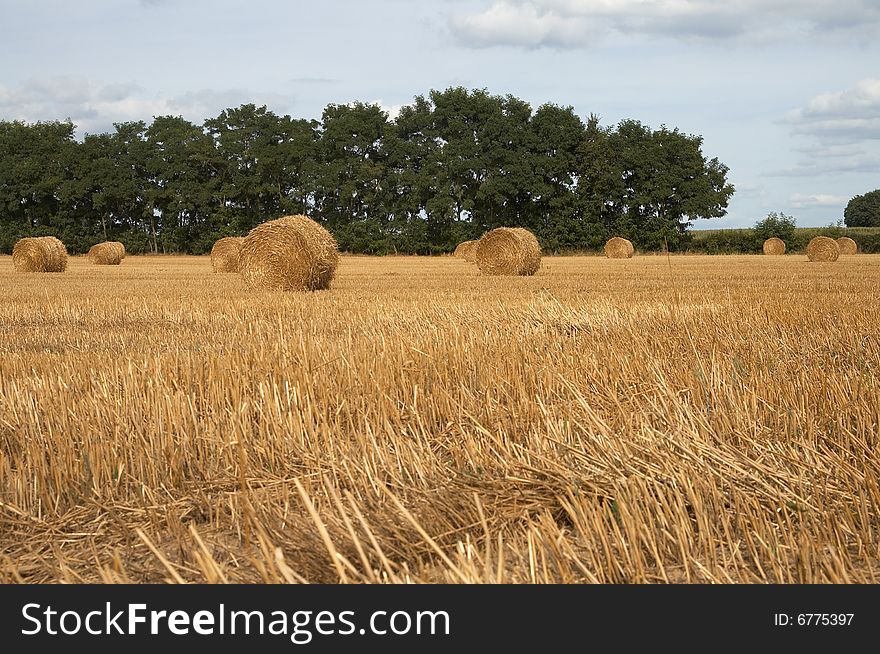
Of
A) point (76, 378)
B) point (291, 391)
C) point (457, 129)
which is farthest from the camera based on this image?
point (457, 129)

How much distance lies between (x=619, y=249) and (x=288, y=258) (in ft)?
88.8

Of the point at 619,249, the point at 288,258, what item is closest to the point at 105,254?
the point at 619,249

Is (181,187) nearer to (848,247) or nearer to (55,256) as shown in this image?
(55,256)

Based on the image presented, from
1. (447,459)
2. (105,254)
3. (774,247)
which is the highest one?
(774,247)

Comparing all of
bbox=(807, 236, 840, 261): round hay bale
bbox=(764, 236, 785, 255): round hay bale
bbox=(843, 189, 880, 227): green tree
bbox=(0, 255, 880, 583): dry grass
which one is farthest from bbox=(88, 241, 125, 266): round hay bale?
bbox=(843, 189, 880, 227): green tree

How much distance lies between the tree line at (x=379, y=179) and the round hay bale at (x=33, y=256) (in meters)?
27.1

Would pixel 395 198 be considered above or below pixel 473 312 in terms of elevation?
above

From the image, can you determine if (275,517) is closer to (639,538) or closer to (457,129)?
(639,538)

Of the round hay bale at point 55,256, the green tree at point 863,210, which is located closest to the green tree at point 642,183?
the round hay bale at point 55,256

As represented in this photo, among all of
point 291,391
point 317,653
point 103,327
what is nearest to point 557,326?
point 291,391

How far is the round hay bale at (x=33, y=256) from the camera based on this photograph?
26672 millimetres

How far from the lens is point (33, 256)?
26.7 meters

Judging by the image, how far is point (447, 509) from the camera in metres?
2.95

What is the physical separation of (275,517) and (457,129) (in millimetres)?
53857
